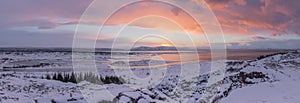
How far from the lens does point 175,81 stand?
74.4 feet

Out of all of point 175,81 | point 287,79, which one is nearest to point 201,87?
point 175,81

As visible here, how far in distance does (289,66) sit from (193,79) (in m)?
7.18

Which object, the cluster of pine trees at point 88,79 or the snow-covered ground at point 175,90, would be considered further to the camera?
the cluster of pine trees at point 88,79

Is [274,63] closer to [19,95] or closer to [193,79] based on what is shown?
[193,79]

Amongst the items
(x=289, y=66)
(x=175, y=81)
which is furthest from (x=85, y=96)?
(x=289, y=66)

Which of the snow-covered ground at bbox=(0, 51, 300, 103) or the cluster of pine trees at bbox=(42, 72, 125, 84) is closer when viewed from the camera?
the snow-covered ground at bbox=(0, 51, 300, 103)

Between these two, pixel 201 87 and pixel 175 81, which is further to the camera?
pixel 175 81

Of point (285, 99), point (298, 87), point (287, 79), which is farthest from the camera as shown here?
point (287, 79)

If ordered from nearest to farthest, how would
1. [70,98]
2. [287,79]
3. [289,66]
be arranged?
[70,98] < [287,79] < [289,66]

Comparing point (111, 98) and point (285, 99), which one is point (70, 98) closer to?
point (111, 98)

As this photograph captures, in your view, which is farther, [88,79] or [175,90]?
[88,79]

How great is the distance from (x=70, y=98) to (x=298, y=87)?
36.4ft

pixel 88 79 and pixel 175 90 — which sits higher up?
pixel 88 79

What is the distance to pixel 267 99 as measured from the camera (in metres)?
12.7
